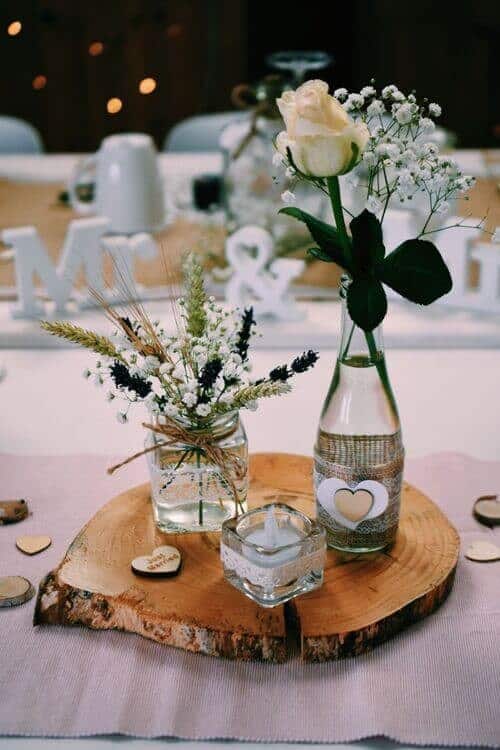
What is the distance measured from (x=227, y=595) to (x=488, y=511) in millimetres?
367

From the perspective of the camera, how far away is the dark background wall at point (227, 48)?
4.25m

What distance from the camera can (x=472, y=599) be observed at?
1.05 metres

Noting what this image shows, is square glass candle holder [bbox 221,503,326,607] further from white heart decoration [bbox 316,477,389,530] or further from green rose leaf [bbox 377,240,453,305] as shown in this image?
green rose leaf [bbox 377,240,453,305]

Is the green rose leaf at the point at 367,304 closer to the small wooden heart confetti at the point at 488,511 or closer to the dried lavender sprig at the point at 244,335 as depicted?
the dried lavender sprig at the point at 244,335

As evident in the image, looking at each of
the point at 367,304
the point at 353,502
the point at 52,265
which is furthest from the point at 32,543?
the point at 52,265

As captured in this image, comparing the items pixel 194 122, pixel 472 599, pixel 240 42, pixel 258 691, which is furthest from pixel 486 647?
pixel 240 42

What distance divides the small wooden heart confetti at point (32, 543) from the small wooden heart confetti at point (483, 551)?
0.50 meters

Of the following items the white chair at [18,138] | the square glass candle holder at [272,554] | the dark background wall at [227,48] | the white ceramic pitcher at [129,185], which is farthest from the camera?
the dark background wall at [227,48]

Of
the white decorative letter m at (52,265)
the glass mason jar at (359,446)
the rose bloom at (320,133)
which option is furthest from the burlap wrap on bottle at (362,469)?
the white decorative letter m at (52,265)

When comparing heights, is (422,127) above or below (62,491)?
above

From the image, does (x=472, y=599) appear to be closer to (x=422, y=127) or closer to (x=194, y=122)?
(x=422, y=127)

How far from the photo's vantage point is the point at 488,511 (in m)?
1.19

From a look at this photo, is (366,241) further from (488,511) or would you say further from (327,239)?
(488,511)

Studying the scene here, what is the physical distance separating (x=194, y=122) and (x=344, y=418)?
2.26 metres
